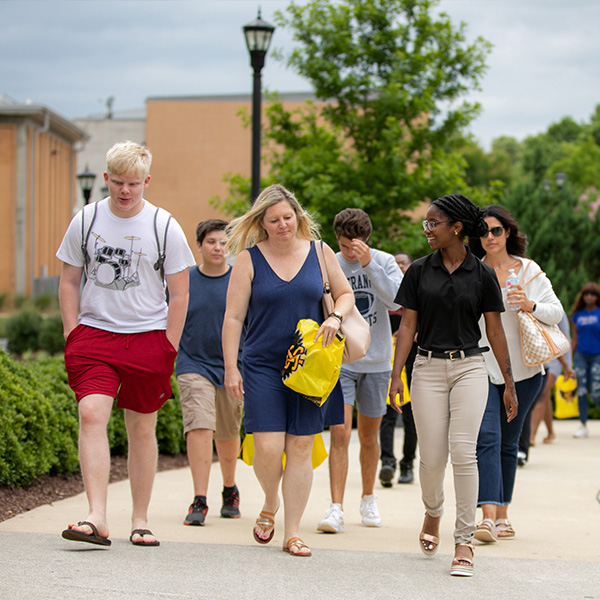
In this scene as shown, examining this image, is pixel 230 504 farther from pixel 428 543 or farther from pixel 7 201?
pixel 7 201

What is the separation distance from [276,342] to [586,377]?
9481 millimetres

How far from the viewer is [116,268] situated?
5.24m

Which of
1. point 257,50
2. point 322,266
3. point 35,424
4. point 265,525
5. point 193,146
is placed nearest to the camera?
point 265,525

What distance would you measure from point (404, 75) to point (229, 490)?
38.1ft

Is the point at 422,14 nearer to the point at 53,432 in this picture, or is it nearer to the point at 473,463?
the point at 53,432

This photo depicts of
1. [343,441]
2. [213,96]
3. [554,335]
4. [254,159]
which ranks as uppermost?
[213,96]

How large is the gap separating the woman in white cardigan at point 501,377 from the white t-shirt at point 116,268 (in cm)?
214

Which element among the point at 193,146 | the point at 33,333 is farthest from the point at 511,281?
the point at 193,146

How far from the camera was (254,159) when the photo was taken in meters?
11.6

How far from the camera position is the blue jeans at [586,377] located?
44.6 ft

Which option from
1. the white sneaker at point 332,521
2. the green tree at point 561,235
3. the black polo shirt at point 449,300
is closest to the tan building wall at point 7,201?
the green tree at point 561,235

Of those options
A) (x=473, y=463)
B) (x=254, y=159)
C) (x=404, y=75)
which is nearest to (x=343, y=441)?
(x=473, y=463)

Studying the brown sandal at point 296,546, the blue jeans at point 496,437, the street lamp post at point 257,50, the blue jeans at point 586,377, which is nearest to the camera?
the brown sandal at point 296,546

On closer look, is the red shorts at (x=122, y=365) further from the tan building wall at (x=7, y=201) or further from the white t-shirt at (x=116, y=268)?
the tan building wall at (x=7, y=201)
